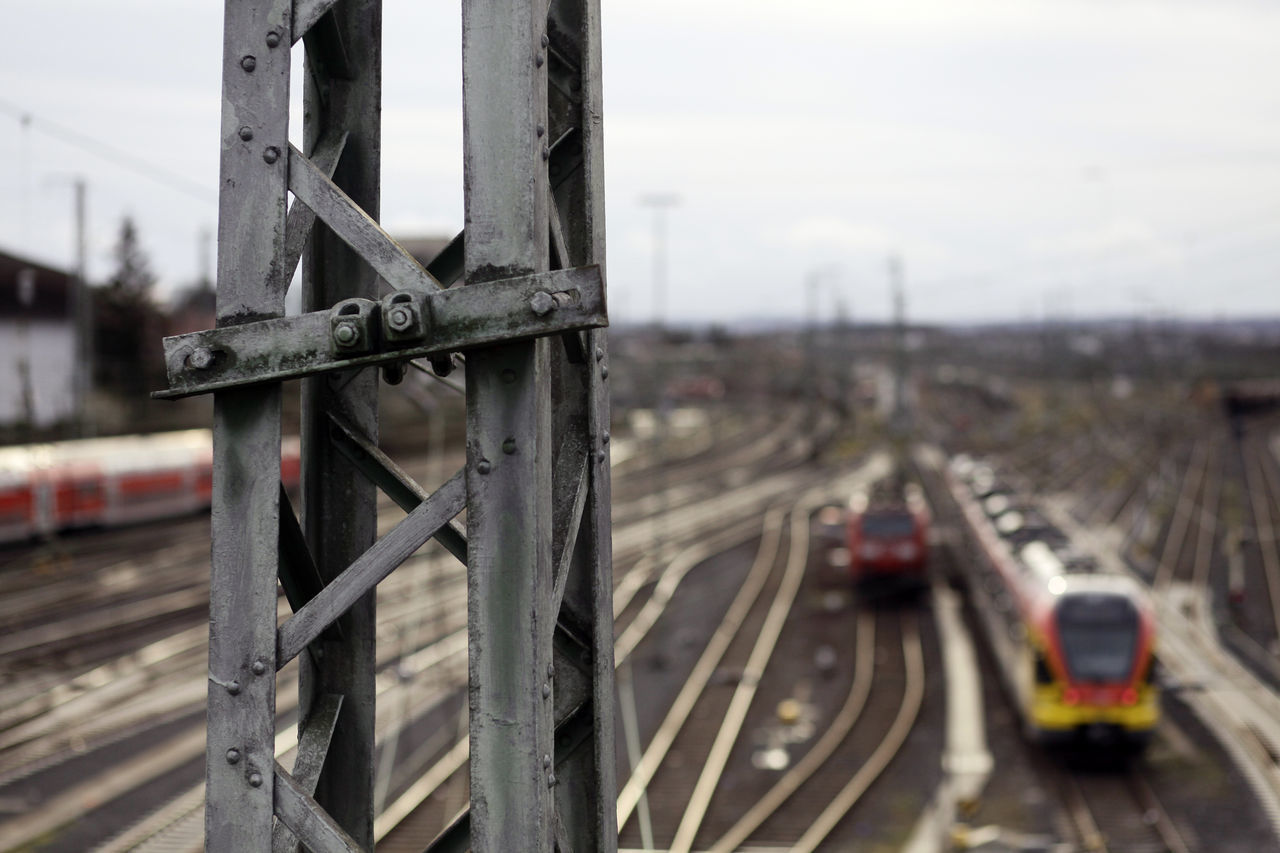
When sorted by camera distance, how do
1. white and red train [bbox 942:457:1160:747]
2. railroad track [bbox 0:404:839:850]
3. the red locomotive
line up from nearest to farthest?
railroad track [bbox 0:404:839:850]
white and red train [bbox 942:457:1160:747]
the red locomotive

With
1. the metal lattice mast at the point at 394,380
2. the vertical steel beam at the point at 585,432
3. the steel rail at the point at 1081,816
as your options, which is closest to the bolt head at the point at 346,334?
the metal lattice mast at the point at 394,380

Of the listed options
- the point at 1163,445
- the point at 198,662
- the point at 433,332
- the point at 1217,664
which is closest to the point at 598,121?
the point at 433,332

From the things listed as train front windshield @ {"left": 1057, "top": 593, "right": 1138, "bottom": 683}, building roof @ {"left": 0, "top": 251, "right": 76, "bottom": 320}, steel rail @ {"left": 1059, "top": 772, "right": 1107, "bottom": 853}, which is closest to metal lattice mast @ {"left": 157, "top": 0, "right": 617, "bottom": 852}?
steel rail @ {"left": 1059, "top": 772, "right": 1107, "bottom": 853}

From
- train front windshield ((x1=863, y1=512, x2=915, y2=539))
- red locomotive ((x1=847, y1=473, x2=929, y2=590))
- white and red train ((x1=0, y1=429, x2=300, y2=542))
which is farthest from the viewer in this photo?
white and red train ((x1=0, y1=429, x2=300, y2=542))

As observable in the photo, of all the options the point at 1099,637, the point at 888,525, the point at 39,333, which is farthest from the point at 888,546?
the point at 39,333

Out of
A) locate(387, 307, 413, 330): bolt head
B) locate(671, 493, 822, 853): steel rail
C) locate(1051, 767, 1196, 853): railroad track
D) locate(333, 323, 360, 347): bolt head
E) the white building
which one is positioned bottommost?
locate(1051, 767, 1196, 853): railroad track

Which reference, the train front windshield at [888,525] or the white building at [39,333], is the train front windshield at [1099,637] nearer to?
the train front windshield at [888,525]

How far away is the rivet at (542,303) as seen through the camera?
8.23 ft

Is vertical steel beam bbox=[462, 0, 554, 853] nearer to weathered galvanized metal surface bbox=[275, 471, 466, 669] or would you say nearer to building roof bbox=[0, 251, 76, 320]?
weathered galvanized metal surface bbox=[275, 471, 466, 669]

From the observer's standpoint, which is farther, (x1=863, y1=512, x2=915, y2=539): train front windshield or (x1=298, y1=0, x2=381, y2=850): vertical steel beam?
(x1=863, y1=512, x2=915, y2=539): train front windshield

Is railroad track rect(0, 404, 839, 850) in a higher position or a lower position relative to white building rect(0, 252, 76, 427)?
lower

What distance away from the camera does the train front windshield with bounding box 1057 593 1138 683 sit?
1524 centimetres

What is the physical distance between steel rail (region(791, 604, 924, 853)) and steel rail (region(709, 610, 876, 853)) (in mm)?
522

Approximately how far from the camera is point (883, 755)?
16.2m
